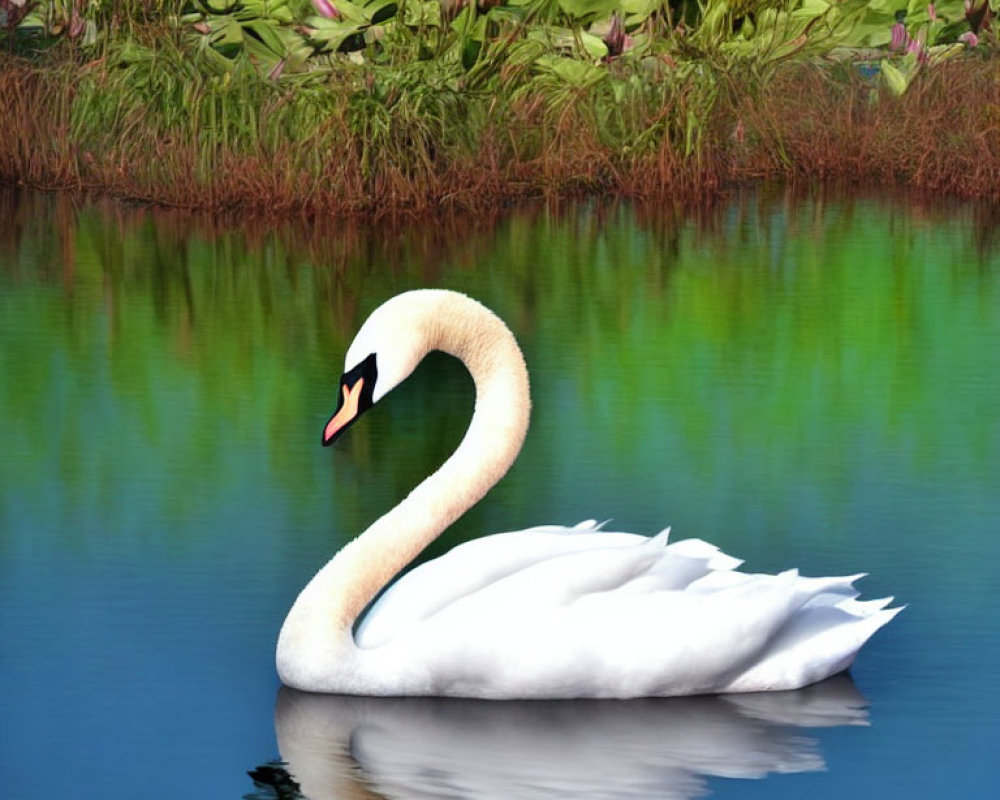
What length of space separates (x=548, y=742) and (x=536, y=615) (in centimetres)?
33

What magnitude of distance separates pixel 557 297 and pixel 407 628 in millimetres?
5531

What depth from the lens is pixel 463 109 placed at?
1345 cm

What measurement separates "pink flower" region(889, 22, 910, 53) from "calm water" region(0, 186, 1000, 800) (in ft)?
6.60

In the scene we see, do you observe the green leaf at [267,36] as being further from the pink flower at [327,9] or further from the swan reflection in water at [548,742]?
the swan reflection in water at [548,742]

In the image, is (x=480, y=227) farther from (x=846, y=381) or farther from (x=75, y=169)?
(x=846, y=381)

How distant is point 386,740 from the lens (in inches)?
210

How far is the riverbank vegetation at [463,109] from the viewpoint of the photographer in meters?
13.0

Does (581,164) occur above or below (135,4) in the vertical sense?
below

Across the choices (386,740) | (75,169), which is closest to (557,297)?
(75,169)

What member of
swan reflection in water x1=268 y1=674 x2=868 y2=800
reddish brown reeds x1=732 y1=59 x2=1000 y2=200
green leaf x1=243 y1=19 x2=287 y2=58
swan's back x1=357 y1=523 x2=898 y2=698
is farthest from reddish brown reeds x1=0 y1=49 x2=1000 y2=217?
swan reflection in water x1=268 y1=674 x2=868 y2=800

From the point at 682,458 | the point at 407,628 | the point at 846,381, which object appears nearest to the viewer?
the point at 407,628

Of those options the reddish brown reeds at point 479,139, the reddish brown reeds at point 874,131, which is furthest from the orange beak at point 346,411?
the reddish brown reeds at point 874,131

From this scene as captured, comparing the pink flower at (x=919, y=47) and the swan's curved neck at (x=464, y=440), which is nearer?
the swan's curved neck at (x=464, y=440)

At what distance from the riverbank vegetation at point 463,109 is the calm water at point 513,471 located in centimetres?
35
